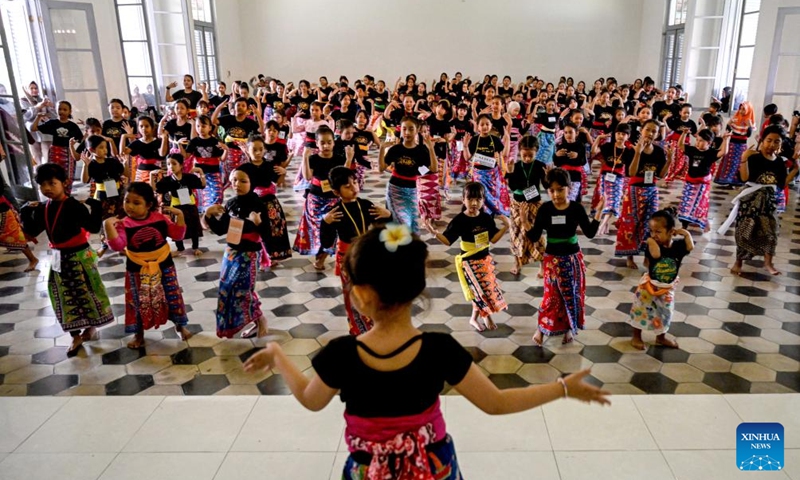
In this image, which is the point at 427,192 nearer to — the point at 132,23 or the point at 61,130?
the point at 61,130

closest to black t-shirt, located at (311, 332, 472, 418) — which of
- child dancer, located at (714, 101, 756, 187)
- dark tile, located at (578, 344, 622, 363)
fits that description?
dark tile, located at (578, 344, 622, 363)

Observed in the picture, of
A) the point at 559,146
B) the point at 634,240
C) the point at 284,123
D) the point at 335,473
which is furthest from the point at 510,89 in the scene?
the point at 335,473

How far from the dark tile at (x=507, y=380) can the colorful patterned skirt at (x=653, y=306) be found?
942mm

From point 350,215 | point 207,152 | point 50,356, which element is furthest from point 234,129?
point 350,215

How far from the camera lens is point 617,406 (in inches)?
123

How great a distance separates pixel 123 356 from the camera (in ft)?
12.9

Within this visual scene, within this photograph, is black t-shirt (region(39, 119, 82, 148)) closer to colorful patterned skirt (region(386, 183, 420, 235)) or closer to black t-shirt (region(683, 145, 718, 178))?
colorful patterned skirt (region(386, 183, 420, 235))

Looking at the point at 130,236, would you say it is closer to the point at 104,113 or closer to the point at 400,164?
the point at 400,164

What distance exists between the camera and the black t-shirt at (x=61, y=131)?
24.0ft

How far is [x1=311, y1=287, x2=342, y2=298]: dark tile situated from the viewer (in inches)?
197

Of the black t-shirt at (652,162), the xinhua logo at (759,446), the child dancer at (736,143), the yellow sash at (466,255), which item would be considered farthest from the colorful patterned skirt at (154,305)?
the child dancer at (736,143)

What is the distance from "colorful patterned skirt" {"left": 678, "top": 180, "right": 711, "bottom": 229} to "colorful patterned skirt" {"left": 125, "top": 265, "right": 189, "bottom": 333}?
5.30m

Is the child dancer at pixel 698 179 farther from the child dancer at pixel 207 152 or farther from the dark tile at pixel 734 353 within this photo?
the child dancer at pixel 207 152

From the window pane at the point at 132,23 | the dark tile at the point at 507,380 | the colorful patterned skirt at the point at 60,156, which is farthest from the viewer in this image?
the window pane at the point at 132,23
